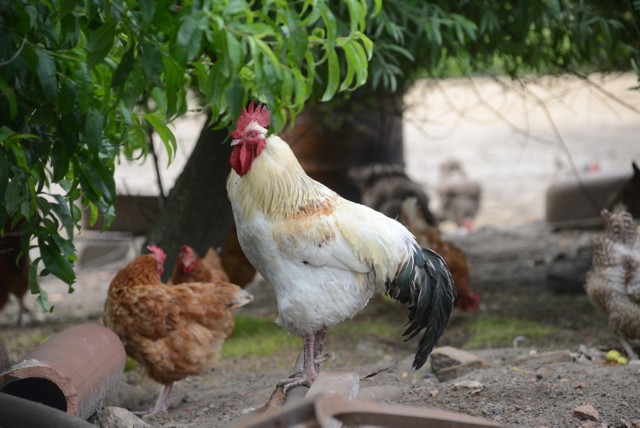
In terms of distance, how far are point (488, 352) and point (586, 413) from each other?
2087 millimetres

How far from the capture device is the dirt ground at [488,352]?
4.47m

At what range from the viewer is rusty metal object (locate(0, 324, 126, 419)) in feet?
13.4

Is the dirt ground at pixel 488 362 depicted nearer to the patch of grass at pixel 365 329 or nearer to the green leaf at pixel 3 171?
the patch of grass at pixel 365 329

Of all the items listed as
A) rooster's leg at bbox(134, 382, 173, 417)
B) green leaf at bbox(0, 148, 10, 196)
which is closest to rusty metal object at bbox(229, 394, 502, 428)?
green leaf at bbox(0, 148, 10, 196)

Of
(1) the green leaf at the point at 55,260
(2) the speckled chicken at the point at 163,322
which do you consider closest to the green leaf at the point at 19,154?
(1) the green leaf at the point at 55,260

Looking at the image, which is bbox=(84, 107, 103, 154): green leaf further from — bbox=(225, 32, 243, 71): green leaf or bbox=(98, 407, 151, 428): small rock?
bbox=(98, 407, 151, 428): small rock

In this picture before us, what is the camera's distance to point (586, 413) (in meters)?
4.03

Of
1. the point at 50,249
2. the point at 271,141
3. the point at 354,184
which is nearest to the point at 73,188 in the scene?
the point at 50,249

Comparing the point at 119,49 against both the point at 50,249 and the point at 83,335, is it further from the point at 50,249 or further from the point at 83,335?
the point at 83,335

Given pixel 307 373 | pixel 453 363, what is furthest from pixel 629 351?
pixel 307 373

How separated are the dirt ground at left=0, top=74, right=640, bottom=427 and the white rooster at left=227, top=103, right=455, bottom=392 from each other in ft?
2.47

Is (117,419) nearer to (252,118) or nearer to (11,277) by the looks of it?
(252,118)

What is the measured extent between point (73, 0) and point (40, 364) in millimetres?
1892

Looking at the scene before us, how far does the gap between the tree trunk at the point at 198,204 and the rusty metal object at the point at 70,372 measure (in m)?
2.13
